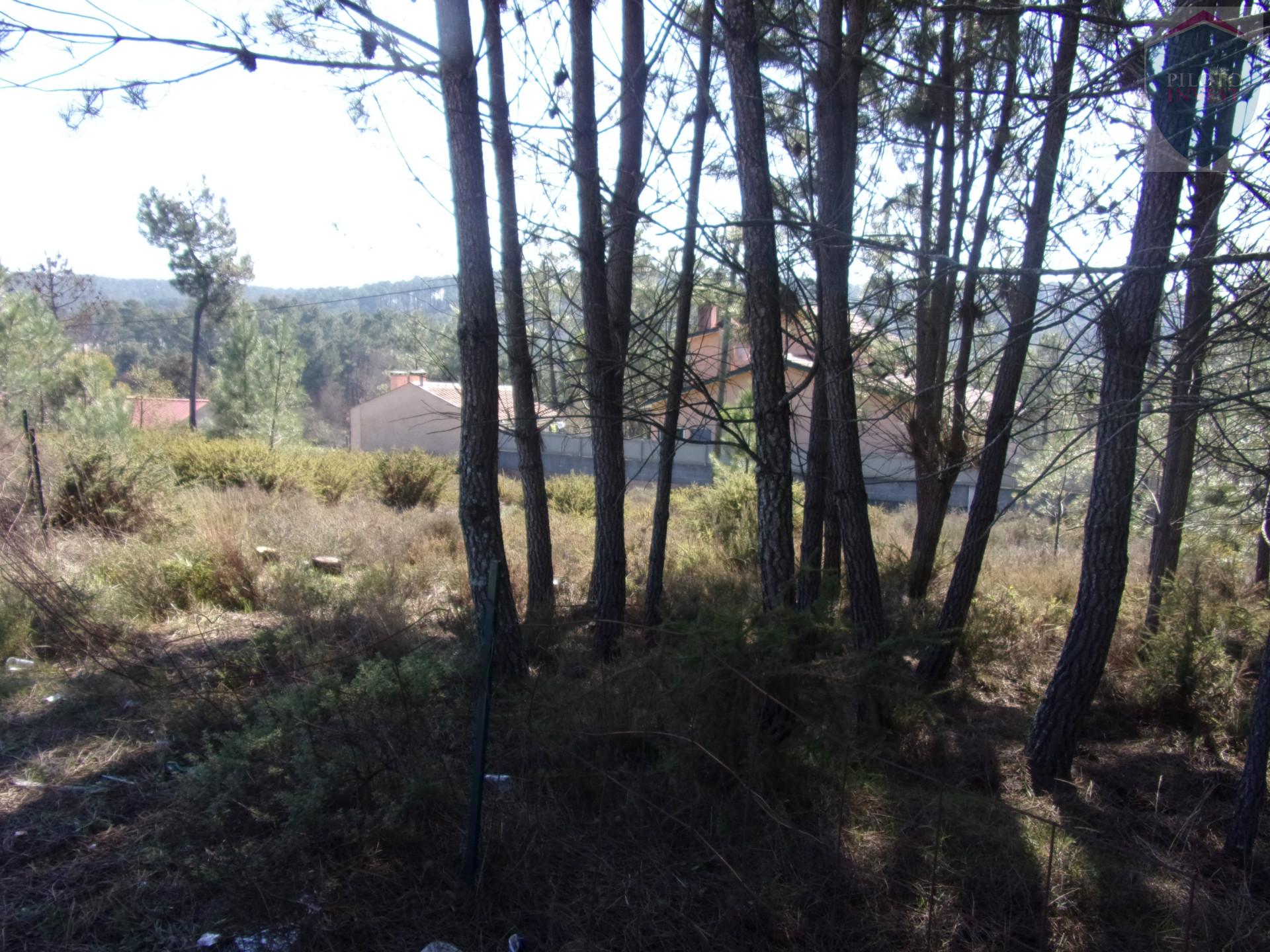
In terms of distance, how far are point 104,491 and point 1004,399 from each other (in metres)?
10.7

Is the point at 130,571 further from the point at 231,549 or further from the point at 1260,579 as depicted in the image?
the point at 1260,579

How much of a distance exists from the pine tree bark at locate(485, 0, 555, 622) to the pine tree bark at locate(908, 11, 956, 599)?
10.6ft

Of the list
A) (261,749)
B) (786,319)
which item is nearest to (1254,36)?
(786,319)

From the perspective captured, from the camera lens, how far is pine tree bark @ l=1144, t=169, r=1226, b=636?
11.6 feet

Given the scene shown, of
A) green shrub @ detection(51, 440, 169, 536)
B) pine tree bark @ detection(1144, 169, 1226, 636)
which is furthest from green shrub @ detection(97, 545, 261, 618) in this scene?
pine tree bark @ detection(1144, 169, 1226, 636)

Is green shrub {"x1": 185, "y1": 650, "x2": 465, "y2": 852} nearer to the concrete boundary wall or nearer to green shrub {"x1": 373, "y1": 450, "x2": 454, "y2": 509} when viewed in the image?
green shrub {"x1": 373, "y1": 450, "x2": 454, "y2": 509}

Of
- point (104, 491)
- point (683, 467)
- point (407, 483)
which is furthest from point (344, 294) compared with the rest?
point (104, 491)

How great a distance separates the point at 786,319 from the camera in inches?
233

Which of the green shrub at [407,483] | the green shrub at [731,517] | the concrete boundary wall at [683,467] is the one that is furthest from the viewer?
the concrete boundary wall at [683,467]

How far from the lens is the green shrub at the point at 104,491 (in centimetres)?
1022

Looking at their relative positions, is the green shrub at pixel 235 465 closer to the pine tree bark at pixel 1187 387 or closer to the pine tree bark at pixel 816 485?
the pine tree bark at pixel 816 485

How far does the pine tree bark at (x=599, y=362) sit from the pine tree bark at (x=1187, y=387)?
348 centimetres

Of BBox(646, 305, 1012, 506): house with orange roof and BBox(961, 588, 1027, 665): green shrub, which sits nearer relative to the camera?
BBox(646, 305, 1012, 506): house with orange roof

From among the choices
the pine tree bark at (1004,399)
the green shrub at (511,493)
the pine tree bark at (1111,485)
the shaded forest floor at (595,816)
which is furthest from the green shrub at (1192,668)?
the green shrub at (511,493)
